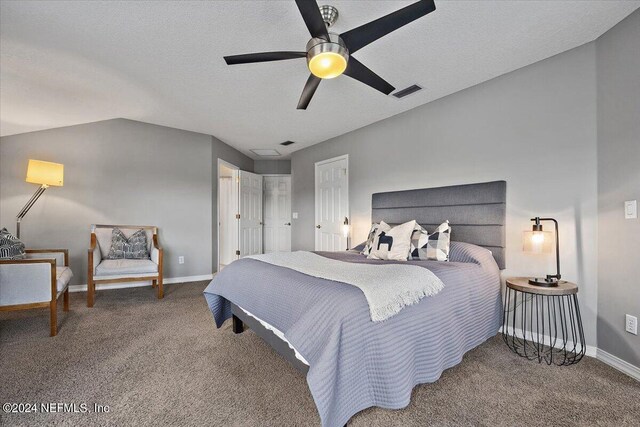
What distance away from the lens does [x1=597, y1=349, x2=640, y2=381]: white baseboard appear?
1.82m

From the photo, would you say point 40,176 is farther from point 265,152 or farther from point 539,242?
point 539,242

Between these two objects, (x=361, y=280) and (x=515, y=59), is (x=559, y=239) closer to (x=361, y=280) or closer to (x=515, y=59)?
(x=515, y=59)

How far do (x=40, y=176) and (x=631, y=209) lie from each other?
18.0 ft

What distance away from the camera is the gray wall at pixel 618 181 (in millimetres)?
1855

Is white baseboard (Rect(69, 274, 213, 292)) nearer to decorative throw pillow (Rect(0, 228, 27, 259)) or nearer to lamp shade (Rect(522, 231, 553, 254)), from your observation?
decorative throw pillow (Rect(0, 228, 27, 259))

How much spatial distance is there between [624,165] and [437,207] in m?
1.45

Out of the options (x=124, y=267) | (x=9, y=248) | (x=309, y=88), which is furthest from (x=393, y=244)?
(x=9, y=248)

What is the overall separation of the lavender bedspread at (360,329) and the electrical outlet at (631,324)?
0.80 m

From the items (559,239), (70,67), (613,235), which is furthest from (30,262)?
(613,235)

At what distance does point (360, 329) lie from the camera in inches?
51.3

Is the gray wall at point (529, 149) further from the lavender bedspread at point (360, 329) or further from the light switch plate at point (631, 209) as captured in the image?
the lavender bedspread at point (360, 329)

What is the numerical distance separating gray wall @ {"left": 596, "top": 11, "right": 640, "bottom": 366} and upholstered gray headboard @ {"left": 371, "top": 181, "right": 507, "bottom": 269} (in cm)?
68

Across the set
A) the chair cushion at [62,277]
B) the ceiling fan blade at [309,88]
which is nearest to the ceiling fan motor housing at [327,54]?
the ceiling fan blade at [309,88]

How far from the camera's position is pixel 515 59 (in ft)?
7.84
